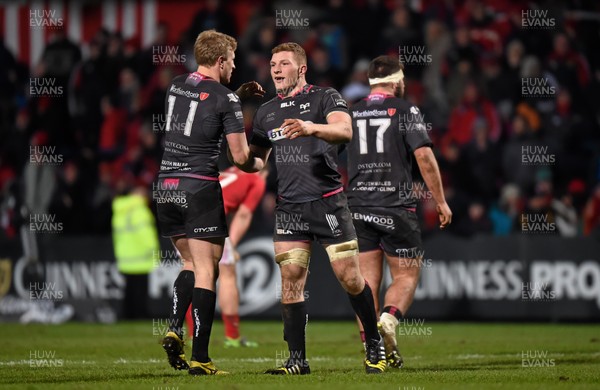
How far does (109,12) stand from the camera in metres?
24.0

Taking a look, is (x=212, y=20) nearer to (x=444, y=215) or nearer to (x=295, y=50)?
(x=444, y=215)

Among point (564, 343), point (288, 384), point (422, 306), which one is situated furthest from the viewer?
point (422, 306)

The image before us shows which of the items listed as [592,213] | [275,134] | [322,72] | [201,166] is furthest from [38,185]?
[275,134]

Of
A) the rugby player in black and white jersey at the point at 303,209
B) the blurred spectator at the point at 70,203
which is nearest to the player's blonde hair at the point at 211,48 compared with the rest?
the rugby player in black and white jersey at the point at 303,209

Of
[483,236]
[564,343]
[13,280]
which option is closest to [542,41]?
[483,236]

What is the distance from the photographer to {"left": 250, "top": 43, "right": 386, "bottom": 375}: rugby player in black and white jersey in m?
9.34

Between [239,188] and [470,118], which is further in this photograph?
[470,118]

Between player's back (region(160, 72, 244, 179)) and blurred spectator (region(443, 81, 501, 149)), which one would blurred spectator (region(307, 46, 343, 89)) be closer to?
blurred spectator (region(443, 81, 501, 149))

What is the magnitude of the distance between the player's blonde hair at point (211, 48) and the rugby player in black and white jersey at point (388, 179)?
178cm

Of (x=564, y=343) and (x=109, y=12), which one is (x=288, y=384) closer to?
(x=564, y=343)

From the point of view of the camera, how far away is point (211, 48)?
9461mm

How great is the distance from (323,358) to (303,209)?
2.53 m

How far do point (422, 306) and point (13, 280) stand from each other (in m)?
6.63

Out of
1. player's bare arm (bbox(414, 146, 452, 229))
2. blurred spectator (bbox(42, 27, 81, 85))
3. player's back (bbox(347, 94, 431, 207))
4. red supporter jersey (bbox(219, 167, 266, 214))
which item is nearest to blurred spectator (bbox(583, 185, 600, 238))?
red supporter jersey (bbox(219, 167, 266, 214))
